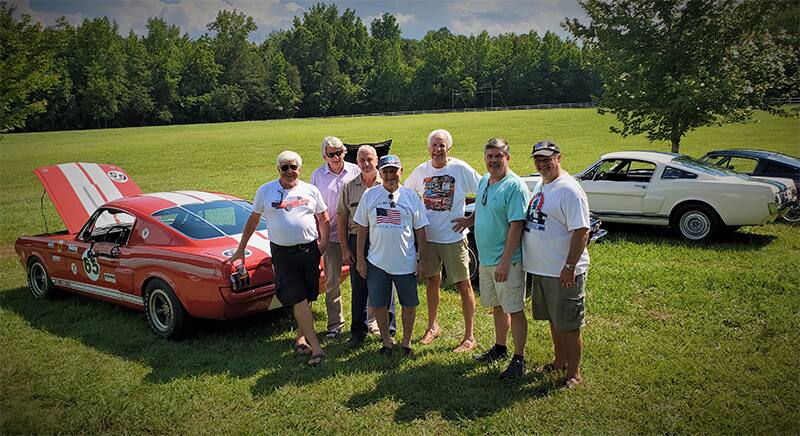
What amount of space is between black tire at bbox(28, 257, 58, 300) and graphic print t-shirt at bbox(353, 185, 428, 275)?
16.1ft

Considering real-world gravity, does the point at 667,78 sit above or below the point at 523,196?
above

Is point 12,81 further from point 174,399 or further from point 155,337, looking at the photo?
point 174,399

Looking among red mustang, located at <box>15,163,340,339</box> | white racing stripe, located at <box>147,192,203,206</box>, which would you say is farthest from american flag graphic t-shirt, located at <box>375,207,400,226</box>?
white racing stripe, located at <box>147,192,203,206</box>

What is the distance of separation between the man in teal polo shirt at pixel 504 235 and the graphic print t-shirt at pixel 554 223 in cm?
11

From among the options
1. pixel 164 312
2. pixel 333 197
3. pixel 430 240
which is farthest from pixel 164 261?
pixel 430 240

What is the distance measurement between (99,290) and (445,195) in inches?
169

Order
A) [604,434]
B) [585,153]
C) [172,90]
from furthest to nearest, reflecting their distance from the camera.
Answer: [172,90], [585,153], [604,434]

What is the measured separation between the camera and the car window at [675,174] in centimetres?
904

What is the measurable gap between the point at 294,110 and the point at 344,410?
8796cm

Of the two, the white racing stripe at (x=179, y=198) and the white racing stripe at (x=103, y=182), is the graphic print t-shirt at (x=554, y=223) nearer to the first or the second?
the white racing stripe at (x=179, y=198)

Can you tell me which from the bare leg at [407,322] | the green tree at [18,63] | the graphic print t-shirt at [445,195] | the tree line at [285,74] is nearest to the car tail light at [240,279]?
the bare leg at [407,322]

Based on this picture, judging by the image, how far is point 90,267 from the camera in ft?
21.7

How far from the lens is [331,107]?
92.8 meters

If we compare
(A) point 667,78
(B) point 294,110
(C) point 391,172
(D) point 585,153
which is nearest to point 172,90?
(B) point 294,110
